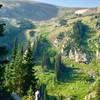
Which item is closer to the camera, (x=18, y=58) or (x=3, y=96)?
(x=3, y=96)

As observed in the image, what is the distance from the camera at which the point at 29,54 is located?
8275 centimetres

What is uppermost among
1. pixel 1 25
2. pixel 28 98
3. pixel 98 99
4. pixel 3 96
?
pixel 1 25

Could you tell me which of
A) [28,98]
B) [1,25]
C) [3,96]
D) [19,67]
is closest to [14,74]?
[19,67]

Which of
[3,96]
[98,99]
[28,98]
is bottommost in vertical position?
[98,99]

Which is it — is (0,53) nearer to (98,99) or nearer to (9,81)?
(9,81)

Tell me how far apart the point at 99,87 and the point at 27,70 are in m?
43.5

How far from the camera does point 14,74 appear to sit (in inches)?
3302

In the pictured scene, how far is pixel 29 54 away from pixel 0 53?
148 feet

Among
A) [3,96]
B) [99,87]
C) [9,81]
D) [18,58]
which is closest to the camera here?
[3,96]

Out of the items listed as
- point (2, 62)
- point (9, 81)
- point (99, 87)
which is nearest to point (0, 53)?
point (2, 62)

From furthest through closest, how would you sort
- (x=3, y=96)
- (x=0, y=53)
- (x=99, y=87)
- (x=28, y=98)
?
(x=99, y=87) → (x=28, y=98) → (x=3, y=96) → (x=0, y=53)

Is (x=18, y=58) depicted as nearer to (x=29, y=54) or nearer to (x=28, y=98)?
(x=29, y=54)

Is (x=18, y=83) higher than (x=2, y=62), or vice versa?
(x=2, y=62)

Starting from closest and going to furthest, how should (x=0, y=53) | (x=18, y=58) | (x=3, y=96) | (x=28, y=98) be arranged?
1. (x=0, y=53)
2. (x=3, y=96)
3. (x=28, y=98)
4. (x=18, y=58)
